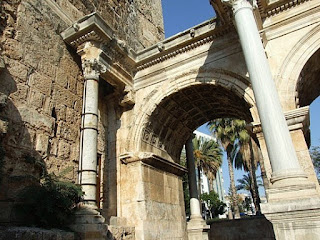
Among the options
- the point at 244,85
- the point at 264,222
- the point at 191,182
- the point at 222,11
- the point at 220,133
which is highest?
the point at 220,133

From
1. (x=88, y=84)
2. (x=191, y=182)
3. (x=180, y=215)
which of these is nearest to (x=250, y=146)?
(x=191, y=182)

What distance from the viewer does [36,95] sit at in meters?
6.19

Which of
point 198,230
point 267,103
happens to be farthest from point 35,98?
point 198,230

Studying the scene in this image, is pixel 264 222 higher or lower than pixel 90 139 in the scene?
lower

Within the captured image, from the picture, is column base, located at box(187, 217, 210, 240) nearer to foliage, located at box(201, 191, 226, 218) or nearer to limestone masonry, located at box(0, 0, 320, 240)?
limestone masonry, located at box(0, 0, 320, 240)

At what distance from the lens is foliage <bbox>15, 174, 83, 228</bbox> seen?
4.89 metres

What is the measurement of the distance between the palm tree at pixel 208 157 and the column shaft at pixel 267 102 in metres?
22.9

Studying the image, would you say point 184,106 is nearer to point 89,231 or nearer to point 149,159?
point 149,159

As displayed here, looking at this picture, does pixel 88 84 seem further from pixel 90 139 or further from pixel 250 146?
pixel 250 146

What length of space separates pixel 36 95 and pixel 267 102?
4871 millimetres

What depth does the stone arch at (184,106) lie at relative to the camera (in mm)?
7488

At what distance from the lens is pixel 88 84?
7.10 meters

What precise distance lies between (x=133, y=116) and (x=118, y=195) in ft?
7.85

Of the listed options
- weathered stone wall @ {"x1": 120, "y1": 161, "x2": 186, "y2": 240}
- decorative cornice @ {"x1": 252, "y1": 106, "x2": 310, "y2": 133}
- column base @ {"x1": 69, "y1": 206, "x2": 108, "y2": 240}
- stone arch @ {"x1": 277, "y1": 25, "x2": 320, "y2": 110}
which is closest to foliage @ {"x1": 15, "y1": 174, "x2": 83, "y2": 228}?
column base @ {"x1": 69, "y1": 206, "x2": 108, "y2": 240}
